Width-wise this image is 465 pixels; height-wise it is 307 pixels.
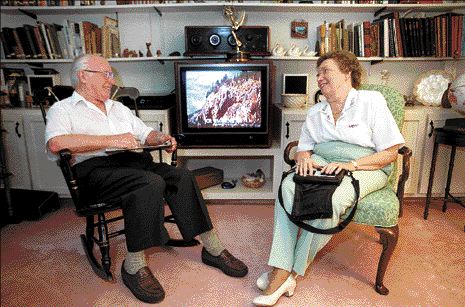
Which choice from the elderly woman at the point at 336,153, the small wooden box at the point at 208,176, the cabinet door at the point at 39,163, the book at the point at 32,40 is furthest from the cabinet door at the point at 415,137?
the book at the point at 32,40

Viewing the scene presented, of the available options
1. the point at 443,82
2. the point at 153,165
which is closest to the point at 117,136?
the point at 153,165

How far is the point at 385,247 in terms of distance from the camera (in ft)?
5.31

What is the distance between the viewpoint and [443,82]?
279 centimetres

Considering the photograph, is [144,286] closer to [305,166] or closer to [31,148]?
[305,166]

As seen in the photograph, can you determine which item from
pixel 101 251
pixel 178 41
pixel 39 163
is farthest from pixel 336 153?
pixel 39 163

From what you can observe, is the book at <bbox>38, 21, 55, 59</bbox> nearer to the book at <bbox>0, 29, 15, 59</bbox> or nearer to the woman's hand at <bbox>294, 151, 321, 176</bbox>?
the book at <bbox>0, 29, 15, 59</bbox>

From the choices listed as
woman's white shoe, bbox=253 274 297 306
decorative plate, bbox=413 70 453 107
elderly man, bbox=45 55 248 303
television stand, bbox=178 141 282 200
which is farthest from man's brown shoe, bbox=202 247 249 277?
decorative plate, bbox=413 70 453 107

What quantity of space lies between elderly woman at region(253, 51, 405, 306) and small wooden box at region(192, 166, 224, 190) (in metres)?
1.18

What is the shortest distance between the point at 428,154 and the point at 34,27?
326 centimetres

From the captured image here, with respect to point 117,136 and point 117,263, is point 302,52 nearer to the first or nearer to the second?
point 117,136

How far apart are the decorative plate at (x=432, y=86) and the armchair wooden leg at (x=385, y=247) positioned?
164 centimetres

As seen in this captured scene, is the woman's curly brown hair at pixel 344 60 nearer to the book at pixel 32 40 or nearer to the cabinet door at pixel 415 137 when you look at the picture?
the cabinet door at pixel 415 137

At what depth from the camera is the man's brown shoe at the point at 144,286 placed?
63.1 inches

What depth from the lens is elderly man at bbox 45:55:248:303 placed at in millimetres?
1608
